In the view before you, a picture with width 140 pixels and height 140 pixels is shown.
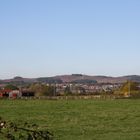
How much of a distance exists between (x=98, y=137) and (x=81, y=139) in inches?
36.4

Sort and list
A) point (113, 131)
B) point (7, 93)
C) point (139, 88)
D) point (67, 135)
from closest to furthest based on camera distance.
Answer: point (67, 135) → point (113, 131) → point (7, 93) → point (139, 88)

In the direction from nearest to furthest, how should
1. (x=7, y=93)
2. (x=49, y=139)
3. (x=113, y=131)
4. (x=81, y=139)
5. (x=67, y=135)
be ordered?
(x=49, y=139) < (x=81, y=139) < (x=67, y=135) < (x=113, y=131) < (x=7, y=93)

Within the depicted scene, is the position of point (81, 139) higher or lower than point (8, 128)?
lower

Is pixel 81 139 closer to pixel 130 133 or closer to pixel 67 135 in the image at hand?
pixel 67 135

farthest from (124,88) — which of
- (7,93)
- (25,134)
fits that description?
(25,134)

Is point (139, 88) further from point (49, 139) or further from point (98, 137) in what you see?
point (49, 139)

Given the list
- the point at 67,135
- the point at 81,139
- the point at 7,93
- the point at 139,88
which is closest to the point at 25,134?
the point at 81,139

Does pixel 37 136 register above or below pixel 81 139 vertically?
above

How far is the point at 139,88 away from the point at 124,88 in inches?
161

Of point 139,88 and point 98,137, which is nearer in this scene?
point 98,137

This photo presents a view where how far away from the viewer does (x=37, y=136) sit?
13.6 ft

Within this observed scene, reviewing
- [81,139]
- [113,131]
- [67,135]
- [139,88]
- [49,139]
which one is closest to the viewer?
[49,139]

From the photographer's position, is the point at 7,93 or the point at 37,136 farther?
the point at 7,93

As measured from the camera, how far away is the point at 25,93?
134 m
